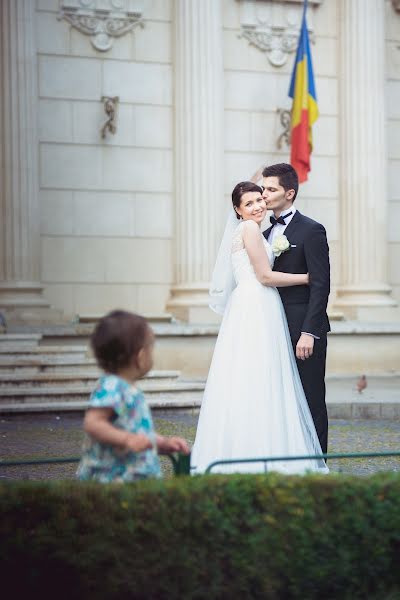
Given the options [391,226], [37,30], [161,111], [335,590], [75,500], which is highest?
[37,30]

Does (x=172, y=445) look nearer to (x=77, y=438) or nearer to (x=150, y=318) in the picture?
(x=77, y=438)

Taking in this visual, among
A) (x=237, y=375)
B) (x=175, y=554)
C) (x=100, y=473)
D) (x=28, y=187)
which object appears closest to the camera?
(x=175, y=554)

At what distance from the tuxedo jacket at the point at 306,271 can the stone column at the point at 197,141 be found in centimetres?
971

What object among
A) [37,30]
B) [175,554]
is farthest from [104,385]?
[37,30]

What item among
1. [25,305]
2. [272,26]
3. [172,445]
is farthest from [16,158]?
[172,445]

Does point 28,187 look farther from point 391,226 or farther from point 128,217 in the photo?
point 391,226

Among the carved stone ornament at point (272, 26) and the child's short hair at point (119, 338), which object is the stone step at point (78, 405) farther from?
the child's short hair at point (119, 338)

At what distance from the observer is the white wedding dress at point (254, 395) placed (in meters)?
6.93

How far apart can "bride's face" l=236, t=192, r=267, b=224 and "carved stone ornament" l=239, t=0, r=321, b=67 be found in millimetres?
11155

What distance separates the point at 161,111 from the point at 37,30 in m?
2.23

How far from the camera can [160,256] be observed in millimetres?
17359

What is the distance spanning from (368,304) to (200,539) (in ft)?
44.5

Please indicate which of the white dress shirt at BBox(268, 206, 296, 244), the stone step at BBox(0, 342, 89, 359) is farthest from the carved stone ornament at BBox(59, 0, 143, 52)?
the white dress shirt at BBox(268, 206, 296, 244)

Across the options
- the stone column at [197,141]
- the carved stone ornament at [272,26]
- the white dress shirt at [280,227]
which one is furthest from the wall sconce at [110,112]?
the white dress shirt at [280,227]
